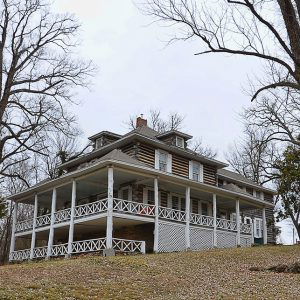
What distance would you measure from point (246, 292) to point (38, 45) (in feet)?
59.6

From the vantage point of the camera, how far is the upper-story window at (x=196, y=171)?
3241 centimetres

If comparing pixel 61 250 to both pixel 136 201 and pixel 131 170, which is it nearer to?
pixel 136 201

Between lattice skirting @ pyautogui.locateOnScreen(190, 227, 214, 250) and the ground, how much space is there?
8.00 meters

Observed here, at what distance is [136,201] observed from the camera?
27906 mm

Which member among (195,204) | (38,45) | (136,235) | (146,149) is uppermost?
(38,45)

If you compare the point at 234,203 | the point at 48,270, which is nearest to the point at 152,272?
the point at 48,270

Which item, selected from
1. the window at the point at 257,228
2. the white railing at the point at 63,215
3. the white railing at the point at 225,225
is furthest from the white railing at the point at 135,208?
the window at the point at 257,228

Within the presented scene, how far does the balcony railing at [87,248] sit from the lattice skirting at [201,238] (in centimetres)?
391

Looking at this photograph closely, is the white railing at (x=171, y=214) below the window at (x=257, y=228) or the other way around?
below

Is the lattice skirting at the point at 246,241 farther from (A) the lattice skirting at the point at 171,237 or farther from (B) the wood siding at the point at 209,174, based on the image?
(A) the lattice skirting at the point at 171,237

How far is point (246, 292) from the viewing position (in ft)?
42.2

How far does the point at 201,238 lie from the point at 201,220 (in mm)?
1231

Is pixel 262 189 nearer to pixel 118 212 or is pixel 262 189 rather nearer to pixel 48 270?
pixel 118 212

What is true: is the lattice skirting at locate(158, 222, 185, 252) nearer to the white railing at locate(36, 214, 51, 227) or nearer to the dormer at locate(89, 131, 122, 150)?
the dormer at locate(89, 131, 122, 150)
